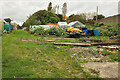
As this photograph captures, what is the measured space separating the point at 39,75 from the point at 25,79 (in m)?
0.35

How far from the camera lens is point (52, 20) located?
35.9 metres

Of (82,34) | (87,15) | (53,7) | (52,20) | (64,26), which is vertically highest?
(53,7)

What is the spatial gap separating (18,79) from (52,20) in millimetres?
34178

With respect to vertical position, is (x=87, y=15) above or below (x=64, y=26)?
above

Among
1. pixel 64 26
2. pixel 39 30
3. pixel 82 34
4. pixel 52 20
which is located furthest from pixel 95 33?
pixel 52 20

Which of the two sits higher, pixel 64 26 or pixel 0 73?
pixel 64 26

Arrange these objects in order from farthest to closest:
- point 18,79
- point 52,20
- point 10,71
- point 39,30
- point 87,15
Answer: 1. point 87,15
2. point 52,20
3. point 39,30
4. point 10,71
5. point 18,79

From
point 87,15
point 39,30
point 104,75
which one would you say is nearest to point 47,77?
point 104,75

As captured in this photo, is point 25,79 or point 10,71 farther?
point 10,71

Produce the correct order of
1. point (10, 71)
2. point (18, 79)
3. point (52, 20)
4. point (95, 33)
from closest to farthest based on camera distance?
point (18, 79)
point (10, 71)
point (95, 33)
point (52, 20)

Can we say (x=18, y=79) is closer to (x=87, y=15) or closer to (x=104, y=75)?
(x=104, y=75)

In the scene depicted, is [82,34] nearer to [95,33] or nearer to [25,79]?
[95,33]

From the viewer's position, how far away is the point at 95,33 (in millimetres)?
16266

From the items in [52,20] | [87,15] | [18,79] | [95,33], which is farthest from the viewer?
[87,15]
